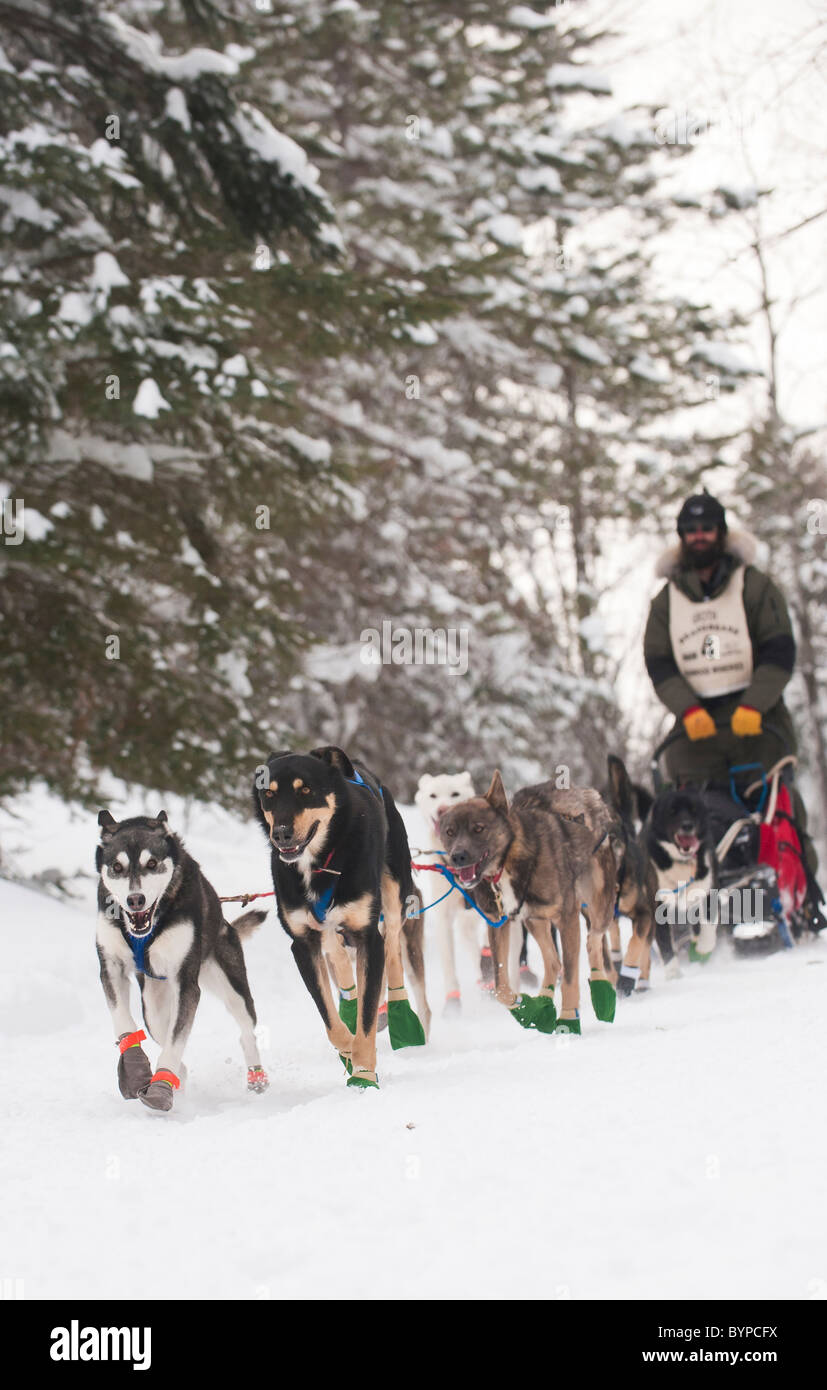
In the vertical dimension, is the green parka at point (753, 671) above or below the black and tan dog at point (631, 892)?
above

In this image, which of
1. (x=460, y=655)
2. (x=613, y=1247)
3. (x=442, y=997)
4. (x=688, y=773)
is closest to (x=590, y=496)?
(x=460, y=655)

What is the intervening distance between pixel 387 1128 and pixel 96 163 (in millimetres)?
6760

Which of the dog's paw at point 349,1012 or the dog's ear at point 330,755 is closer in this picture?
the dog's ear at point 330,755

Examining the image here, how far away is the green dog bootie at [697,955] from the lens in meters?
7.50

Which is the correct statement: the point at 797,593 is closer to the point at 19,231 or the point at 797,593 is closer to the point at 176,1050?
the point at 19,231

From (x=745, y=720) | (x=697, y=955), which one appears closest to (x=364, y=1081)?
(x=697, y=955)

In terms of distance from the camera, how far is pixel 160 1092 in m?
4.14

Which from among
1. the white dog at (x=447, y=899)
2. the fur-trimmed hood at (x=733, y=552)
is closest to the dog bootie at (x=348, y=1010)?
the white dog at (x=447, y=899)

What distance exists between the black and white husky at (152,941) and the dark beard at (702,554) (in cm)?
449

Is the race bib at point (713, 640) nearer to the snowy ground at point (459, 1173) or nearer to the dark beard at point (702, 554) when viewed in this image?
the dark beard at point (702, 554)

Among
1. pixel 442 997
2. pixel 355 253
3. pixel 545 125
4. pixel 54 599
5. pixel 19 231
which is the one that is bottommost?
pixel 442 997

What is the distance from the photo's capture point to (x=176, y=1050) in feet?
14.2

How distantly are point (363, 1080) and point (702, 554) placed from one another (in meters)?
4.83

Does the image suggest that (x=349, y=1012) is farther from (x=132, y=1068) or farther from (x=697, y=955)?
(x=697, y=955)
